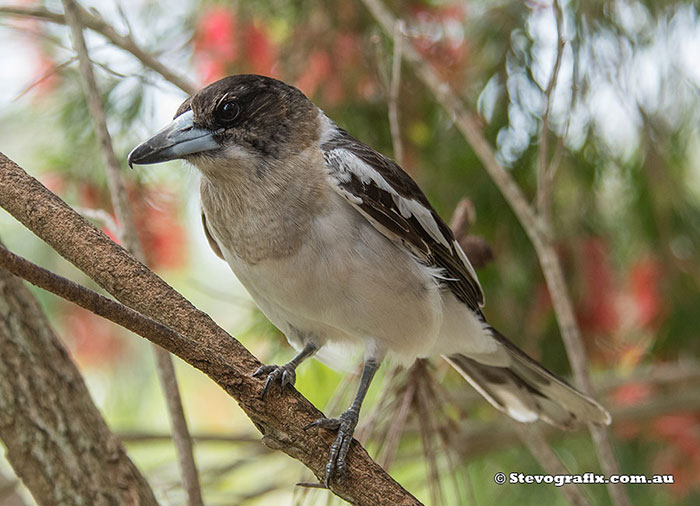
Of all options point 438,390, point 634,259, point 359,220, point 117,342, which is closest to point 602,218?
point 634,259

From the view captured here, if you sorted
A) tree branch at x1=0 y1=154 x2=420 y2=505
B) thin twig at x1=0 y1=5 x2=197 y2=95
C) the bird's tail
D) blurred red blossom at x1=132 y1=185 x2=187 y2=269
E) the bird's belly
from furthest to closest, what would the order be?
1. blurred red blossom at x1=132 y1=185 x2=187 y2=269
2. the bird's tail
3. thin twig at x1=0 y1=5 x2=197 y2=95
4. the bird's belly
5. tree branch at x1=0 y1=154 x2=420 y2=505

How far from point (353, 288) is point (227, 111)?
26.0 inches

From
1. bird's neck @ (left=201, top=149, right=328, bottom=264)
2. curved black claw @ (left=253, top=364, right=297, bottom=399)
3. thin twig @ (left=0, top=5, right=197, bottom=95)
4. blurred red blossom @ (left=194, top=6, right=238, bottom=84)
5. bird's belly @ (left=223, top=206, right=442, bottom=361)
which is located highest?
blurred red blossom @ (left=194, top=6, right=238, bottom=84)

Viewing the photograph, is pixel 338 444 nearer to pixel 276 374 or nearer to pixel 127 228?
pixel 276 374

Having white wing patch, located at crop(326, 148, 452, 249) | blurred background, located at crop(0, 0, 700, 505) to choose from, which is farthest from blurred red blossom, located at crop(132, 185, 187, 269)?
white wing patch, located at crop(326, 148, 452, 249)

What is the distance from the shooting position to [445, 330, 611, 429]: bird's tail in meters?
2.85

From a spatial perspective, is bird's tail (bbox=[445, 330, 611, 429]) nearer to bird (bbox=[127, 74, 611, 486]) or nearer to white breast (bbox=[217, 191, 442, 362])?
bird (bbox=[127, 74, 611, 486])

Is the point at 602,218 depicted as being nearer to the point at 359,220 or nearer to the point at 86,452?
the point at 359,220

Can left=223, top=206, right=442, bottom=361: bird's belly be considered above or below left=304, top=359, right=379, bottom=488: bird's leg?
above

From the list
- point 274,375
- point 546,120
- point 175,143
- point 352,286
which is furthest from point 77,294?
point 546,120

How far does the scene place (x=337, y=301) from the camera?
7.88ft

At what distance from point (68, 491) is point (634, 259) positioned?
2.66 meters

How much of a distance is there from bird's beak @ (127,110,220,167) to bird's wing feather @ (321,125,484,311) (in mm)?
390

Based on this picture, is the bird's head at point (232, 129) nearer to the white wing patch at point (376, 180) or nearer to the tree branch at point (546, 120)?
the white wing patch at point (376, 180)
